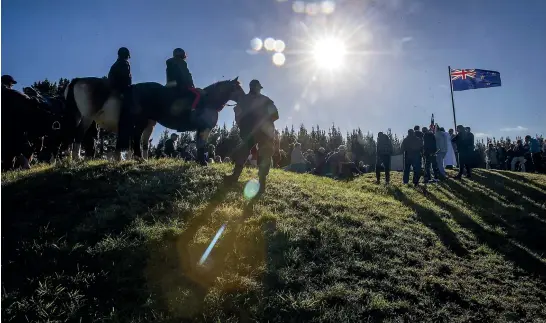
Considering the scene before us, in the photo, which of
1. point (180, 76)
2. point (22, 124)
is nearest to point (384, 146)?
point (180, 76)

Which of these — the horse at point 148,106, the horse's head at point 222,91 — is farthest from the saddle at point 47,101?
the horse's head at point 222,91

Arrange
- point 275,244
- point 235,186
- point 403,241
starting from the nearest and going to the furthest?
point 275,244
point 403,241
point 235,186

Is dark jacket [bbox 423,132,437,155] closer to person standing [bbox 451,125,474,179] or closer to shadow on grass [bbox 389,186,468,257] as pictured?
person standing [bbox 451,125,474,179]

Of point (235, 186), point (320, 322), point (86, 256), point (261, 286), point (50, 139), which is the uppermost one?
point (50, 139)

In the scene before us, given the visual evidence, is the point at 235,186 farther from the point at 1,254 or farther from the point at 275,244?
the point at 1,254

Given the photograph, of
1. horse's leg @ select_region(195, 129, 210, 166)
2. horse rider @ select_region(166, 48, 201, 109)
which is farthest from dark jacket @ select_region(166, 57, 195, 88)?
horse's leg @ select_region(195, 129, 210, 166)

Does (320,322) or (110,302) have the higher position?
(110,302)

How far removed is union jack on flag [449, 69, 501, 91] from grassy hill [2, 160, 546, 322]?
19.2 meters

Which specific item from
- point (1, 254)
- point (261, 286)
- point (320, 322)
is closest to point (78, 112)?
point (1, 254)

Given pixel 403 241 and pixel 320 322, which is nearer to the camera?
pixel 320 322

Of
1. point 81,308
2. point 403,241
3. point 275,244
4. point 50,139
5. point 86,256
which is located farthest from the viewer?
point 50,139

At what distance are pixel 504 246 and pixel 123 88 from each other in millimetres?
10133

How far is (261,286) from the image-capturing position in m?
5.29

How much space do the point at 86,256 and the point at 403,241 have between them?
→ 6.14m
